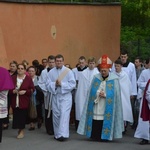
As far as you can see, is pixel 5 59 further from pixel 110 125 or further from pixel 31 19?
pixel 110 125

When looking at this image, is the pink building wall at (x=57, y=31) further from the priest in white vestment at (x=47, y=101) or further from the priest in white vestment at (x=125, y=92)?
the priest in white vestment at (x=125, y=92)

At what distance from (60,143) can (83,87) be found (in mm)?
2528

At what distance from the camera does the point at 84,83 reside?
1485 cm

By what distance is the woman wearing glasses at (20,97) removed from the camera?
43.3 ft

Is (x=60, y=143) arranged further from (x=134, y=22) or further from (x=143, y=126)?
(x=134, y=22)

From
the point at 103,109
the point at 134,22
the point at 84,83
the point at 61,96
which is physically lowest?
the point at 103,109

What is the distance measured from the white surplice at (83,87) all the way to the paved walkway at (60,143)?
45.2 inches

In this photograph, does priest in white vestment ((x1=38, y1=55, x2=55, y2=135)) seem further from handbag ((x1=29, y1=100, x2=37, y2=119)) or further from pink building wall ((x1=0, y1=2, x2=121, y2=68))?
pink building wall ((x1=0, y1=2, x2=121, y2=68))

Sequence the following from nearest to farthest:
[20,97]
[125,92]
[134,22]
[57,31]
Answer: [20,97] → [125,92] → [57,31] → [134,22]

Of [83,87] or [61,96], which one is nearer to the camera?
[61,96]

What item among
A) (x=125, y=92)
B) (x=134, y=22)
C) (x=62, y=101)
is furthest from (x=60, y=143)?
(x=134, y=22)

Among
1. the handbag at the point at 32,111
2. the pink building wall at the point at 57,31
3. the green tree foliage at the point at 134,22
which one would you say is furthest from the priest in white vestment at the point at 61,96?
the green tree foliage at the point at 134,22

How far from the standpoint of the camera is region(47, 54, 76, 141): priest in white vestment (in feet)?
43.2

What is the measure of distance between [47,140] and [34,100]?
1.71m
